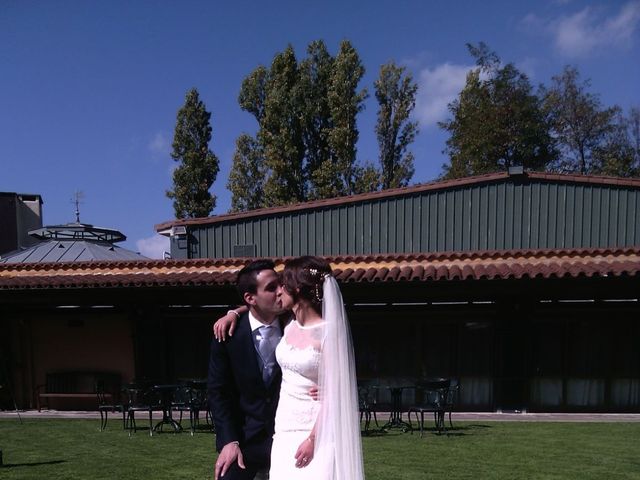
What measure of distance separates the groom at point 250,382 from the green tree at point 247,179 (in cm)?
2248

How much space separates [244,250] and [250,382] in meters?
12.6

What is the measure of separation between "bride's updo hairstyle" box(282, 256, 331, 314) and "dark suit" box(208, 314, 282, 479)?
0.47 m

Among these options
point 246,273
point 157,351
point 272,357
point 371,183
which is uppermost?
point 371,183

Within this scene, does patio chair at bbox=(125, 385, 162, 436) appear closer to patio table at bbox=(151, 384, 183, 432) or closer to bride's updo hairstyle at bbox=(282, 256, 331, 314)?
patio table at bbox=(151, 384, 183, 432)

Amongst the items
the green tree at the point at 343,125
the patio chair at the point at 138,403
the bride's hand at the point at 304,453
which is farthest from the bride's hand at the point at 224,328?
the green tree at the point at 343,125

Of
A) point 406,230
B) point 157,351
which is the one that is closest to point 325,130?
point 406,230

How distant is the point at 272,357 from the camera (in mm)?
3203

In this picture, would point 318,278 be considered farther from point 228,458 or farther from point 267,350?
point 228,458

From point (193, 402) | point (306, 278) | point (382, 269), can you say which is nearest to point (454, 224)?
point (382, 269)

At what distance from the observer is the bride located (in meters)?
2.92

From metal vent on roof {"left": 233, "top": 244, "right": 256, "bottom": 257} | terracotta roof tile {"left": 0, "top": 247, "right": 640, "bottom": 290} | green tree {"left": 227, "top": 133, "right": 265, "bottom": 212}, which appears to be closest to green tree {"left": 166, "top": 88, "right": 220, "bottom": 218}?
green tree {"left": 227, "top": 133, "right": 265, "bottom": 212}

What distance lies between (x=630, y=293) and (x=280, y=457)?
1064 cm

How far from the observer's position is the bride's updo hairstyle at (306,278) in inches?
115

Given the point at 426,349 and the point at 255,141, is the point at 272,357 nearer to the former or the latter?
the point at 426,349
